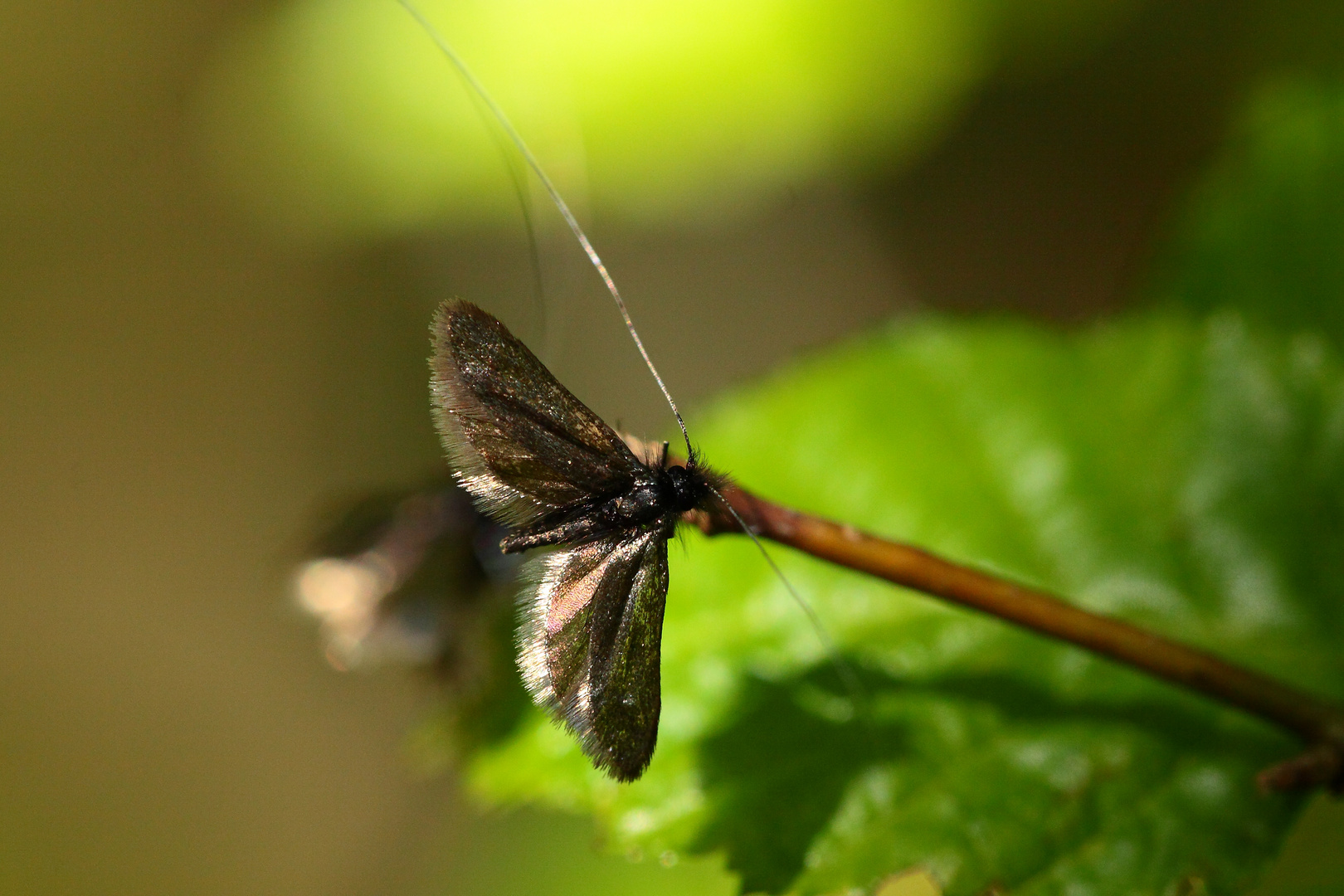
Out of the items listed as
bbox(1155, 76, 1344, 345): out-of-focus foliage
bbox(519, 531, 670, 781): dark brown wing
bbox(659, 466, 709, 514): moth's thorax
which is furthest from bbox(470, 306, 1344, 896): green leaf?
bbox(659, 466, 709, 514): moth's thorax

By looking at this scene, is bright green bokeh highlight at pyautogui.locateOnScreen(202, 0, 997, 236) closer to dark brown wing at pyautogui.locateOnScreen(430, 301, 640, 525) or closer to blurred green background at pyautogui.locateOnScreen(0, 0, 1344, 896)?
blurred green background at pyautogui.locateOnScreen(0, 0, 1344, 896)

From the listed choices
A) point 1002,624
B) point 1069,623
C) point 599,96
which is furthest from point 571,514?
point 599,96

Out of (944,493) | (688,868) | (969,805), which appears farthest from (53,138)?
(969,805)

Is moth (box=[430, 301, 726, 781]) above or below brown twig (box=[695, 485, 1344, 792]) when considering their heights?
above

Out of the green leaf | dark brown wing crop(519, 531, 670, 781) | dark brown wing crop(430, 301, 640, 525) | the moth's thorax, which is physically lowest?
the green leaf

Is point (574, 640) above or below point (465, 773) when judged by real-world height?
above

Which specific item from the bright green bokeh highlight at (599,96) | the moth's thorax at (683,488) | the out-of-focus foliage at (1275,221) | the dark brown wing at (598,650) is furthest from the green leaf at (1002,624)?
the bright green bokeh highlight at (599,96)

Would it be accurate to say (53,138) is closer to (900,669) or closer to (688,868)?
(688,868)
